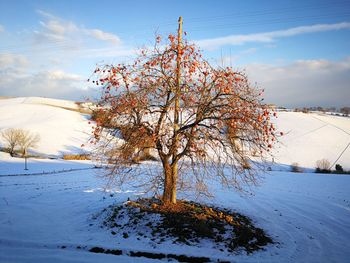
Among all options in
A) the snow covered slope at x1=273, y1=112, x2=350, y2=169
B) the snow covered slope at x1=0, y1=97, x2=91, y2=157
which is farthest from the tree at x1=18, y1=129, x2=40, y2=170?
the snow covered slope at x1=273, y1=112, x2=350, y2=169

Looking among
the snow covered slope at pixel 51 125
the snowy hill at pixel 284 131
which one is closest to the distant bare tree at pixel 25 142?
the snow covered slope at pixel 51 125

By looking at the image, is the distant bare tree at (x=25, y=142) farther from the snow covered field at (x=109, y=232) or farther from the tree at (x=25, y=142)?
the snow covered field at (x=109, y=232)

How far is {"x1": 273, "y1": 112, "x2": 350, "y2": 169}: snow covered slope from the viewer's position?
58.1 m

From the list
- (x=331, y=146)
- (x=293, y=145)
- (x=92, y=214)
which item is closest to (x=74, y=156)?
(x=92, y=214)

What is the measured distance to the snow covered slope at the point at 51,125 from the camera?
192 ft

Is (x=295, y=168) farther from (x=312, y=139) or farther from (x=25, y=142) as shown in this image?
(x=25, y=142)

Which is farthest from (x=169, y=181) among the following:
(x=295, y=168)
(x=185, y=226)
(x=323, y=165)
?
(x=323, y=165)

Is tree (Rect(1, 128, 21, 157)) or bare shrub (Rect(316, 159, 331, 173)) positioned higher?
tree (Rect(1, 128, 21, 157))

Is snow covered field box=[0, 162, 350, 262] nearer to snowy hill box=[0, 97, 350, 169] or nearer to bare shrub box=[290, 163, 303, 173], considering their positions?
bare shrub box=[290, 163, 303, 173]

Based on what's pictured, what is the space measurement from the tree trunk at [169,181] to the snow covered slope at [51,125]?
152ft

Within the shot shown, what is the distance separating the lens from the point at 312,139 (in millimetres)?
69312

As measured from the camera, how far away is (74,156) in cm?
5197

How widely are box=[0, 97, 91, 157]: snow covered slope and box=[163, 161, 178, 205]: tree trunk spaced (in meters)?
46.4

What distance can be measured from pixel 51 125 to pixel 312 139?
68809mm
